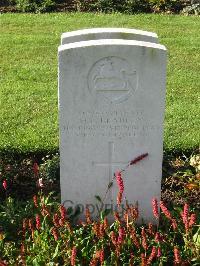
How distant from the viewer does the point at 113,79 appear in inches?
173

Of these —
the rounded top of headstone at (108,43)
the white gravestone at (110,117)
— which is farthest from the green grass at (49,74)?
the rounded top of headstone at (108,43)

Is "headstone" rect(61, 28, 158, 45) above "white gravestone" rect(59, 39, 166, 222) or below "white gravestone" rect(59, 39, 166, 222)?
above

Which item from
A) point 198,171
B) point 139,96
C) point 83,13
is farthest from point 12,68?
point 139,96

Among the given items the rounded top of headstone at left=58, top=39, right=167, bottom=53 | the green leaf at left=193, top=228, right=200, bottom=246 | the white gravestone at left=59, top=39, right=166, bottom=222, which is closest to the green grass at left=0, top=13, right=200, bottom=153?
the white gravestone at left=59, top=39, right=166, bottom=222

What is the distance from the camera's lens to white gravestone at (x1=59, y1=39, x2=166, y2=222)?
4281 mm

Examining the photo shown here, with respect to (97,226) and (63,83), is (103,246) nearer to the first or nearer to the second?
(97,226)

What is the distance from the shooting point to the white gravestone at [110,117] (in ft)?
14.0

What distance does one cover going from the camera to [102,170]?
475 cm

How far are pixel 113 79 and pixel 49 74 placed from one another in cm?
431

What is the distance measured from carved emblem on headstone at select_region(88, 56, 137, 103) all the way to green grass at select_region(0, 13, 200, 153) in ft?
6.39

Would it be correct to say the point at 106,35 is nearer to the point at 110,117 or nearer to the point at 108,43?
the point at 108,43

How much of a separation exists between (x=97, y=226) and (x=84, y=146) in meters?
0.76

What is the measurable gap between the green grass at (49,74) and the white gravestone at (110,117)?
1.50 meters

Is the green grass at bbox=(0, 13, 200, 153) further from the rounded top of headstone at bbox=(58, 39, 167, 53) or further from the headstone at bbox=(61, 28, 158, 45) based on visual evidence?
the rounded top of headstone at bbox=(58, 39, 167, 53)
